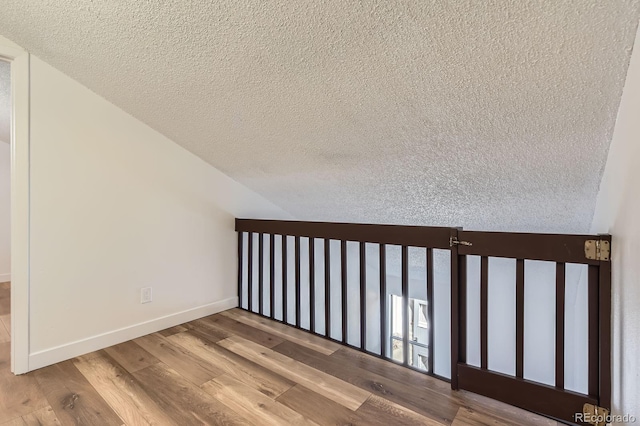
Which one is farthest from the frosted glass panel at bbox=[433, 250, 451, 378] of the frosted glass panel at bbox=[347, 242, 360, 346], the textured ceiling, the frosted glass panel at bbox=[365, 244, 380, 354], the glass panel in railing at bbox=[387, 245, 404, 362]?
the textured ceiling

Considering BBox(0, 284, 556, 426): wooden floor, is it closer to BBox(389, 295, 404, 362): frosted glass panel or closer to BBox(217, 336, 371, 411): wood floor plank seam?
BBox(217, 336, 371, 411): wood floor plank seam

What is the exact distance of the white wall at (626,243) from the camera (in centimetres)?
93

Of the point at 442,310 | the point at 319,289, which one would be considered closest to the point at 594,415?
the point at 442,310

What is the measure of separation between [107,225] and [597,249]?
2.64 m

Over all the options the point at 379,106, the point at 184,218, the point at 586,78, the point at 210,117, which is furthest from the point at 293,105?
the point at 184,218

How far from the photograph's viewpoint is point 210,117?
191 cm

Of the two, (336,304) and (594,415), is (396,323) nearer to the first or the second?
(336,304)

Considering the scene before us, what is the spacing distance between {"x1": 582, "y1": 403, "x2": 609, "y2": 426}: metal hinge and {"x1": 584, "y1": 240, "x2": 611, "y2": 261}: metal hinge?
0.60 metres

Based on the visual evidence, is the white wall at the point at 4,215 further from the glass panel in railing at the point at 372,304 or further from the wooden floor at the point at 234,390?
the glass panel in railing at the point at 372,304

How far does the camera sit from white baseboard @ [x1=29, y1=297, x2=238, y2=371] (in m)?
1.77

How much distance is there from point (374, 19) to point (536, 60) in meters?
0.56

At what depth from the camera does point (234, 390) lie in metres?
1.55

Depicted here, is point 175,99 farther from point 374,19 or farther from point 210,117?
point 374,19

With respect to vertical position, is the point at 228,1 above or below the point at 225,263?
above
